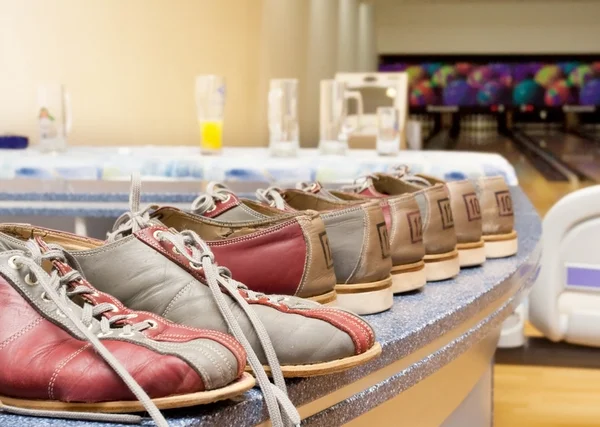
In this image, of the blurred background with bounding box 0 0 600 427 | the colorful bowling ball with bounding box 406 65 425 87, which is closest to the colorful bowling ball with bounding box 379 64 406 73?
the colorful bowling ball with bounding box 406 65 425 87

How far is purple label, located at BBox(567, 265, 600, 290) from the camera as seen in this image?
2.57 m

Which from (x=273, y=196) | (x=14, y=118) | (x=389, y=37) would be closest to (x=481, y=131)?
(x=389, y=37)

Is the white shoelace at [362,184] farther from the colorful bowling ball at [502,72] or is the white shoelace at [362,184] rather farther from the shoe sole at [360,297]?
the colorful bowling ball at [502,72]

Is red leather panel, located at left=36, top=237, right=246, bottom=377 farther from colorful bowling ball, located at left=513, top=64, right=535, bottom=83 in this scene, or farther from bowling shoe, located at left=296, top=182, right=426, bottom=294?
colorful bowling ball, located at left=513, top=64, right=535, bottom=83

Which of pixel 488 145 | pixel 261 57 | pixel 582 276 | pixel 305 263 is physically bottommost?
pixel 488 145

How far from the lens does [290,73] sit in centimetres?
565

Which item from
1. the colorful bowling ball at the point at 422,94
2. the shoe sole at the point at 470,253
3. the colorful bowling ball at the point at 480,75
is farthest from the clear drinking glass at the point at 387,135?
the colorful bowling ball at the point at 422,94

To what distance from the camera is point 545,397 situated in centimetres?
266

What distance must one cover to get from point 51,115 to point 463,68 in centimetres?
1153

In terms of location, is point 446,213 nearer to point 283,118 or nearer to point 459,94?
point 283,118

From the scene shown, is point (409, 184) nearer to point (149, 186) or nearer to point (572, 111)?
point (149, 186)

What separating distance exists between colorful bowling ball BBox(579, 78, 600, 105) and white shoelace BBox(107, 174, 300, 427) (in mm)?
13328

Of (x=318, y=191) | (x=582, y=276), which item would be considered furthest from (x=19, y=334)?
(x=582, y=276)

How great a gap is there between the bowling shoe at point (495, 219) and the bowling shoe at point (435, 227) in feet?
0.63
